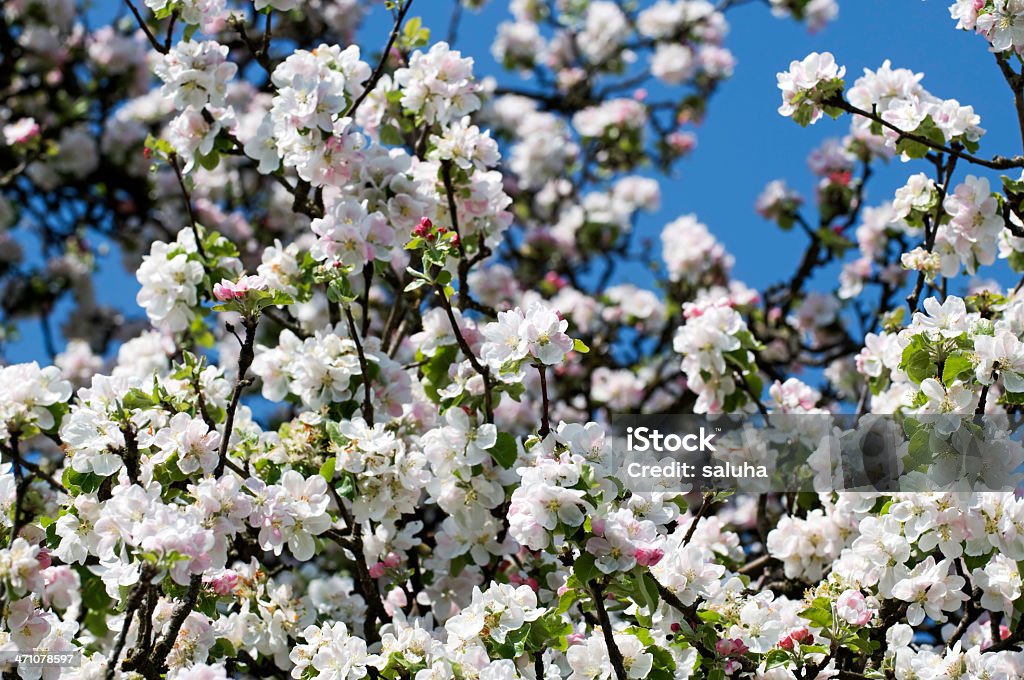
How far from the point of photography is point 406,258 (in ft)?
14.9

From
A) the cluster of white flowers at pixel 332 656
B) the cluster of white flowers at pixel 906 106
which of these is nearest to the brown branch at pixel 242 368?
the cluster of white flowers at pixel 332 656

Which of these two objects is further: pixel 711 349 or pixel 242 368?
pixel 711 349

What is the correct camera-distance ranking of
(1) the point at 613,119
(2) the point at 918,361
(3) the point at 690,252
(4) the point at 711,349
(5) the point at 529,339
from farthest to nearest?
(1) the point at 613,119, (3) the point at 690,252, (4) the point at 711,349, (2) the point at 918,361, (5) the point at 529,339

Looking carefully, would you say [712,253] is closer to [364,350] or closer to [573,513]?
[364,350]

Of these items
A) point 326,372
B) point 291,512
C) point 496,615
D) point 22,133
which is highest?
point 22,133

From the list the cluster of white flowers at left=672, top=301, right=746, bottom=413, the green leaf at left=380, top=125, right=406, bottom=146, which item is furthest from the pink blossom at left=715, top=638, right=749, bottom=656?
the green leaf at left=380, top=125, right=406, bottom=146

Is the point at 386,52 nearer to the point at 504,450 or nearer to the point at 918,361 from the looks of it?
the point at 504,450

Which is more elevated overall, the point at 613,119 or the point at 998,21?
the point at 613,119

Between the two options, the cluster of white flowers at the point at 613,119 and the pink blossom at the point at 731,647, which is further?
the cluster of white flowers at the point at 613,119

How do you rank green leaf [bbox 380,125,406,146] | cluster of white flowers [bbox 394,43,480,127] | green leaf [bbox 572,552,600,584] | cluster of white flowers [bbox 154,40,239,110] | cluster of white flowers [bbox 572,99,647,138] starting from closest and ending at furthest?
green leaf [bbox 572,552,600,584] → cluster of white flowers [bbox 154,40,239,110] → cluster of white flowers [bbox 394,43,480,127] → green leaf [bbox 380,125,406,146] → cluster of white flowers [bbox 572,99,647,138]

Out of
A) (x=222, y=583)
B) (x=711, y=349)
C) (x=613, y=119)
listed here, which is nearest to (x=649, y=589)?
(x=222, y=583)

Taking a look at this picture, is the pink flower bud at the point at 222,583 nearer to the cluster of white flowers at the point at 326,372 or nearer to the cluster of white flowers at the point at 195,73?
the cluster of white flowers at the point at 326,372

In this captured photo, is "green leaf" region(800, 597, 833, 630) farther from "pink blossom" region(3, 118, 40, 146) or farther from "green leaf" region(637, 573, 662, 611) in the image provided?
"pink blossom" region(3, 118, 40, 146)

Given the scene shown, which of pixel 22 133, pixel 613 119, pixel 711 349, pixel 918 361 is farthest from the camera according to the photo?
pixel 613 119
